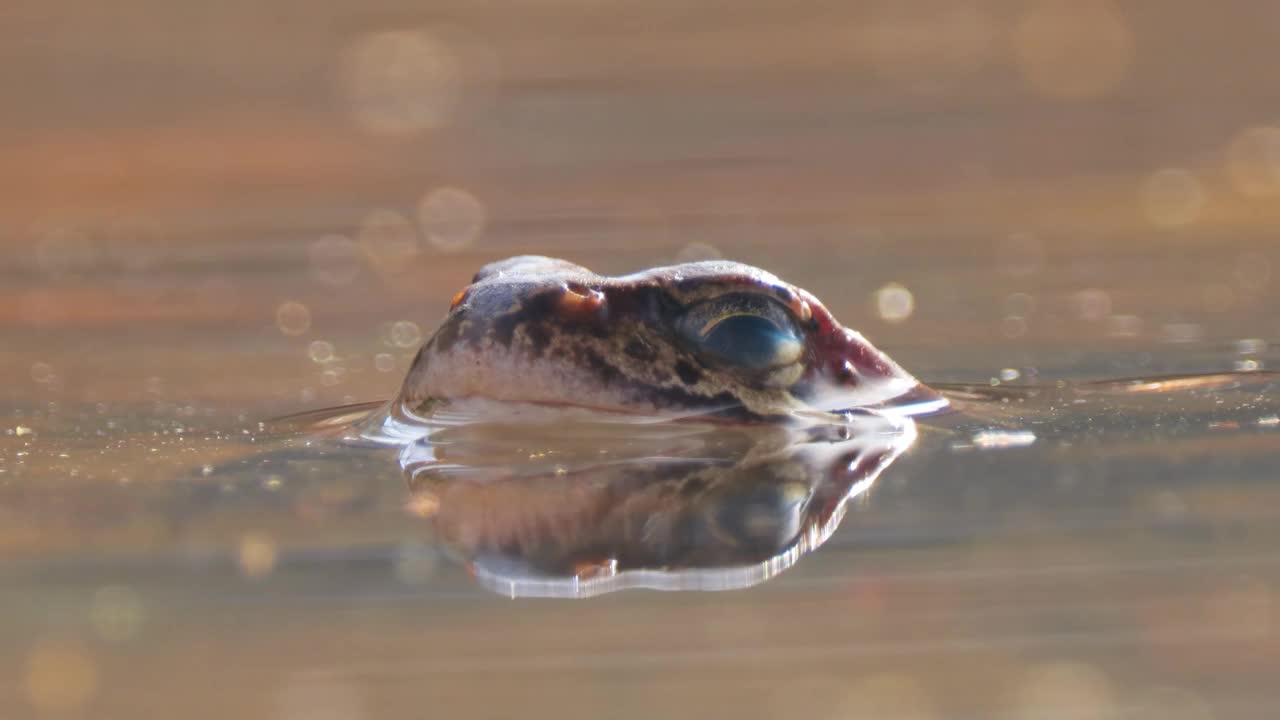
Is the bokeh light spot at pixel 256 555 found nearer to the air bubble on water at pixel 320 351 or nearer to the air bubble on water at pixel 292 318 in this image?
the air bubble on water at pixel 320 351

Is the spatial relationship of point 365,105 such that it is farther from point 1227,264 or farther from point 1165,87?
point 1227,264

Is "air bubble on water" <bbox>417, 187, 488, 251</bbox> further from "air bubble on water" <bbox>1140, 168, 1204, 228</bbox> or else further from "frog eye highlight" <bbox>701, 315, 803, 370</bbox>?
"frog eye highlight" <bbox>701, 315, 803, 370</bbox>

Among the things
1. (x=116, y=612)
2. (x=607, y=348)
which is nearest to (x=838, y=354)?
(x=607, y=348)

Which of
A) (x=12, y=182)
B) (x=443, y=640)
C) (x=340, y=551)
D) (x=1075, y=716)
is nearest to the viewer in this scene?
(x=1075, y=716)

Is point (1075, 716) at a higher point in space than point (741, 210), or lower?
lower

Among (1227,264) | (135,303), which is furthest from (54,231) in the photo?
(1227,264)

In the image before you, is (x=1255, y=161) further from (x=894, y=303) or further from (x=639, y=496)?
(x=639, y=496)
